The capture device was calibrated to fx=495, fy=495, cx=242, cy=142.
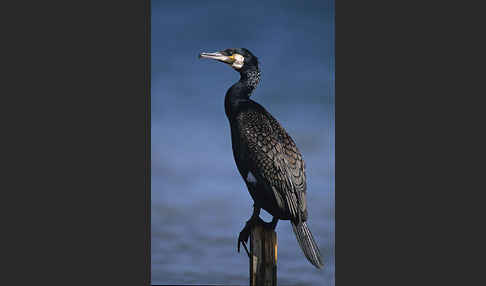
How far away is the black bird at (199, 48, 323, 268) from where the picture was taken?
541cm

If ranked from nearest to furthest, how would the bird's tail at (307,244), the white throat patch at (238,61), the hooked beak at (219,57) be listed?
the bird's tail at (307,244) → the hooked beak at (219,57) → the white throat patch at (238,61)

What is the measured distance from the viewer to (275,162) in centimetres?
546

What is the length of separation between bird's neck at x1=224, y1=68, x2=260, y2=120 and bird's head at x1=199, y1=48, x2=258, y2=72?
0.20 feet

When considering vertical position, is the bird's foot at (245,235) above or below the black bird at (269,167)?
below

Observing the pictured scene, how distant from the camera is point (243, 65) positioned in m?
5.98

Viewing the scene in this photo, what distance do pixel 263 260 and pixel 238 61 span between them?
2355 millimetres

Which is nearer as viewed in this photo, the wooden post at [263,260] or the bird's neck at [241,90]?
the wooden post at [263,260]

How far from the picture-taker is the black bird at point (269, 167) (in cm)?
541

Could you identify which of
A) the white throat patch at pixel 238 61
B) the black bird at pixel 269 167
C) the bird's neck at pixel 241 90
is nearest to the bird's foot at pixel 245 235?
the black bird at pixel 269 167

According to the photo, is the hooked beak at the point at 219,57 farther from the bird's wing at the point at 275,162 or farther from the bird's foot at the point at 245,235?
the bird's foot at the point at 245,235

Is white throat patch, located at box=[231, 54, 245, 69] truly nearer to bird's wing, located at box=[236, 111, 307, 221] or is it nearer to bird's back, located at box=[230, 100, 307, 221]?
bird's back, located at box=[230, 100, 307, 221]

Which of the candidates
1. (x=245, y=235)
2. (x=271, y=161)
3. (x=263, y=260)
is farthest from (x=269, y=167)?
(x=263, y=260)

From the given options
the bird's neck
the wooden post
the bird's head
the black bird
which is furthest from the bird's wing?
the bird's head

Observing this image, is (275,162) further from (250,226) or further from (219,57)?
(219,57)
